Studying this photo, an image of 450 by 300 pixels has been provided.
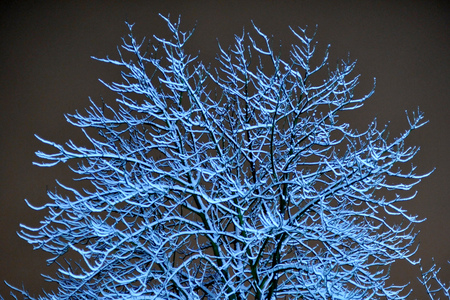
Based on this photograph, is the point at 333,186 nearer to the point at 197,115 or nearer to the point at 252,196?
the point at 252,196

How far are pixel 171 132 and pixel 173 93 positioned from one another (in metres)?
0.43

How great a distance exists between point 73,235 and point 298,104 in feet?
7.41

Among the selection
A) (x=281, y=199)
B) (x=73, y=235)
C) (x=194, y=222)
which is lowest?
(x=73, y=235)

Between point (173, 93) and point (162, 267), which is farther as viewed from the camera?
point (173, 93)

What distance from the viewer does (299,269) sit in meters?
6.07

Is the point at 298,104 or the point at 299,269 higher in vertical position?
the point at 298,104

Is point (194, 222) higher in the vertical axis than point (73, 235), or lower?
higher


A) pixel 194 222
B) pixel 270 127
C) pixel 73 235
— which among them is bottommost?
pixel 73 235

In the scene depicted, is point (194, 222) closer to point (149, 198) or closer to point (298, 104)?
point (149, 198)

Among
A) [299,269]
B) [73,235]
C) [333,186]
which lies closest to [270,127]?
[333,186]

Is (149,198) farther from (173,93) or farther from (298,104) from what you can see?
→ (298,104)

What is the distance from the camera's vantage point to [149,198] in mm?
6547

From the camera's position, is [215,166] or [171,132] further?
[171,132]

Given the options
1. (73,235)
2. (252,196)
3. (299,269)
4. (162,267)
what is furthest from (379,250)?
(73,235)
